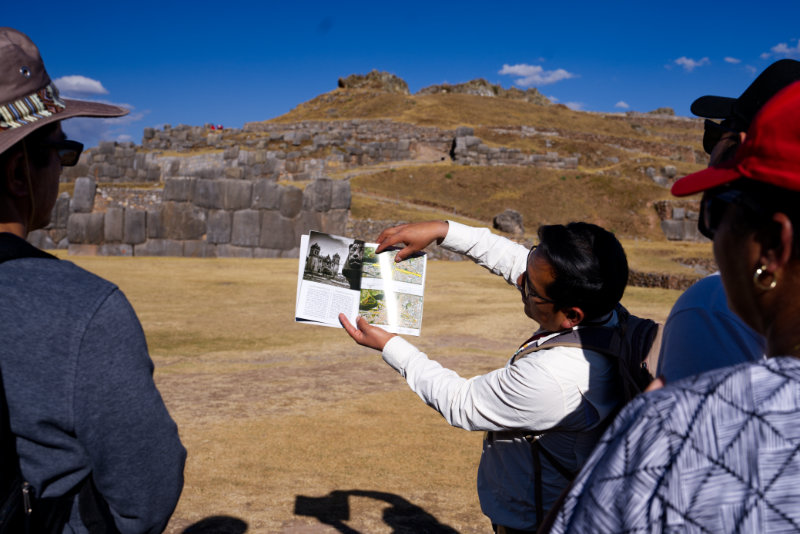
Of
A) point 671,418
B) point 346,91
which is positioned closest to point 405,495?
point 671,418

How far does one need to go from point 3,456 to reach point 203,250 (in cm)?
1769

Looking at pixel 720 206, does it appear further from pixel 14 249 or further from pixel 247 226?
pixel 247 226

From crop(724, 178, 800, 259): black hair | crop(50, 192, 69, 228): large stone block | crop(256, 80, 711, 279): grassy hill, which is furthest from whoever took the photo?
crop(256, 80, 711, 279): grassy hill

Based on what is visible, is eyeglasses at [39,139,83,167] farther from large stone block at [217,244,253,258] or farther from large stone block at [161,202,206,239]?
large stone block at [161,202,206,239]

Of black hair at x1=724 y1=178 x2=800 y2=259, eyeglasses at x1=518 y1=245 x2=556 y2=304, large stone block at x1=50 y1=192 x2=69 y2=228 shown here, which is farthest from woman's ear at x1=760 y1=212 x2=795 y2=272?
large stone block at x1=50 y1=192 x2=69 y2=228

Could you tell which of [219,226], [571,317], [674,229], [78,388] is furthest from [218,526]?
[674,229]

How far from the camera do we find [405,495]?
424cm

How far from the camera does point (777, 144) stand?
39.7 inches

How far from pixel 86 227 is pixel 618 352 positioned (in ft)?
60.1

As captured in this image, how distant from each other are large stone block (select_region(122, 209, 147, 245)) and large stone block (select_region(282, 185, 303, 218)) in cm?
374

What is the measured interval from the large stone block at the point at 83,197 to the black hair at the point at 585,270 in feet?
59.9

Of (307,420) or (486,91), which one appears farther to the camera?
(486,91)

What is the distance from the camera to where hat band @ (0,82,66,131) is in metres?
1.45

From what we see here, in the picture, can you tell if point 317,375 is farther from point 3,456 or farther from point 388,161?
point 388,161
